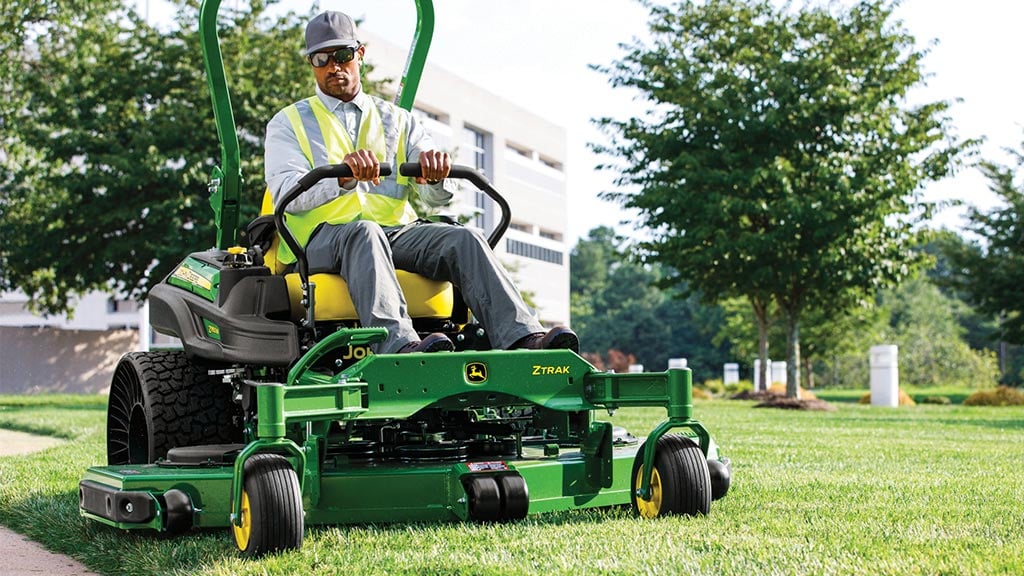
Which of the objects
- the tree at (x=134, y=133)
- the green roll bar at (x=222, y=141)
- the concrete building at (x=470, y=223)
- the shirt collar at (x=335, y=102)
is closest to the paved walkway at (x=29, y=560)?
the green roll bar at (x=222, y=141)

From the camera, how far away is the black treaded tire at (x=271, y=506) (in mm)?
4301

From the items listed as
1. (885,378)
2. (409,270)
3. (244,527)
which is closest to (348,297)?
(409,270)

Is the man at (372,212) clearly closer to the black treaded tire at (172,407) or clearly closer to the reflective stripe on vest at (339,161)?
the reflective stripe on vest at (339,161)

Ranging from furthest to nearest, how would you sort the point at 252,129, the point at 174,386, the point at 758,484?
the point at 252,129, the point at 758,484, the point at 174,386

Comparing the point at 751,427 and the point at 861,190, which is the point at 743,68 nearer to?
the point at 861,190

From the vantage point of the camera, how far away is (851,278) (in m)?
24.1

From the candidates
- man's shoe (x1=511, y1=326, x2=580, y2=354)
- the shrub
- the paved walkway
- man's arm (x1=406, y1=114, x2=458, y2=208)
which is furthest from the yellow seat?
the shrub

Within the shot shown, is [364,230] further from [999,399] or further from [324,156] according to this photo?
[999,399]

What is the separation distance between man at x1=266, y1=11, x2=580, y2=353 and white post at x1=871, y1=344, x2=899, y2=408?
21.8 metres

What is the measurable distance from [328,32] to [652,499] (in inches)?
104

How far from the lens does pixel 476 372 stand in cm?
493

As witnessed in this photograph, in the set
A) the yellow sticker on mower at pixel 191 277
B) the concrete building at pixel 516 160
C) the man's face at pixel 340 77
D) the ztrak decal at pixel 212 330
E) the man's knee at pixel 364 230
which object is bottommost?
the ztrak decal at pixel 212 330

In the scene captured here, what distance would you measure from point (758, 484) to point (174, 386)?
3010mm

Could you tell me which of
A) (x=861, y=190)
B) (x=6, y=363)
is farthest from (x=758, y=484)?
(x=6, y=363)
